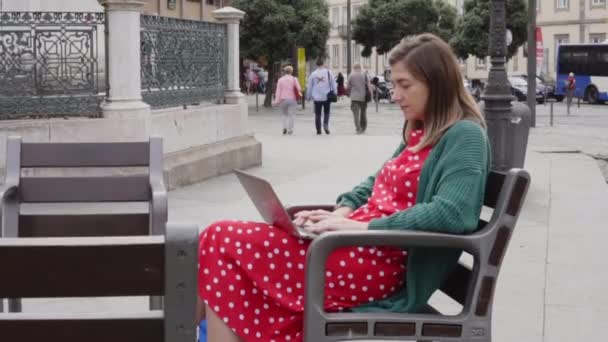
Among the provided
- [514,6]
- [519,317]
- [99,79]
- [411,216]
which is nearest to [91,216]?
[411,216]

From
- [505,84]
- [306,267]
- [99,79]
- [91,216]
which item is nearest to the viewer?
[306,267]

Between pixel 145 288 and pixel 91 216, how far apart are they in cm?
264

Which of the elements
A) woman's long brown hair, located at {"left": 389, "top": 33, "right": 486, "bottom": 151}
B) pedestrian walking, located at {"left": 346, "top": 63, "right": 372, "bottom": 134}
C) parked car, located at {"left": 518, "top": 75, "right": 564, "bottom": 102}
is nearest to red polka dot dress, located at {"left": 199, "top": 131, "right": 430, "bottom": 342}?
woman's long brown hair, located at {"left": 389, "top": 33, "right": 486, "bottom": 151}

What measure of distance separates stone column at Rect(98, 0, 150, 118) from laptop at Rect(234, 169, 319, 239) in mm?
7542

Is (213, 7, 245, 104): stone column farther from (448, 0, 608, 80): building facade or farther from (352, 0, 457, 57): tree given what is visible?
(448, 0, 608, 80): building facade

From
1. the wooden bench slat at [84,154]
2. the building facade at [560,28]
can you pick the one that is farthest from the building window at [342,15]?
the wooden bench slat at [84,154]

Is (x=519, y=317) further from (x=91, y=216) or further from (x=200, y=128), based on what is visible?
(x=200, y=128)

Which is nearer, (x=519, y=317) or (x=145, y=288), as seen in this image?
(x=145, y=288)

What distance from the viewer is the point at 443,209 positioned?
138 inches

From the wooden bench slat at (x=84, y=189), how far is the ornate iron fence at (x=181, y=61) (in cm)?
707

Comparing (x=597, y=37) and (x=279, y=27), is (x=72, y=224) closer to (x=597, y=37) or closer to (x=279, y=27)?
(x=279, y=27)

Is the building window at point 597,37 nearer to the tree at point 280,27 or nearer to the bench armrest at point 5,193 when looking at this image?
the tree at point 280,27

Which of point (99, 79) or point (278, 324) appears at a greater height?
point (99, 79)

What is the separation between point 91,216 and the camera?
472 cm
